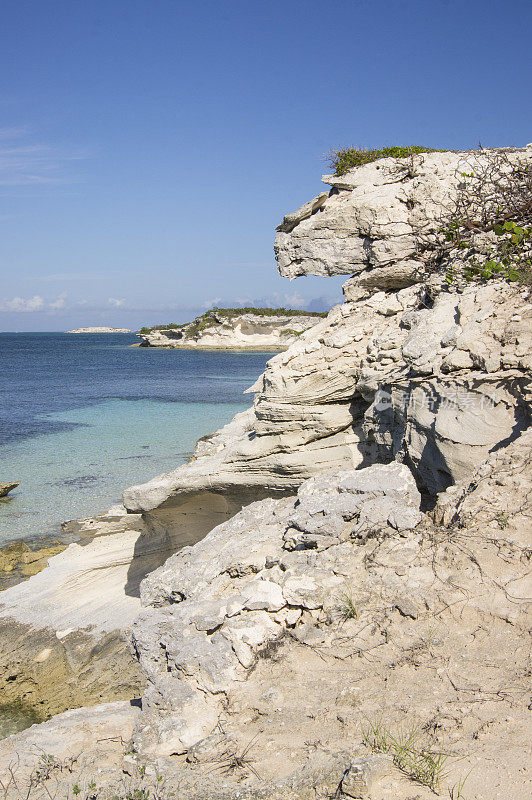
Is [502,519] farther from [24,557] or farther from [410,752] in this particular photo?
[24,557]

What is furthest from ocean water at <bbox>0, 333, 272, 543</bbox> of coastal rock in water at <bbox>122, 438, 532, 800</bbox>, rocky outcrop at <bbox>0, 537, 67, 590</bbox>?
coastal rock in water at <bbox>122, 438, 532, 800</bbox>

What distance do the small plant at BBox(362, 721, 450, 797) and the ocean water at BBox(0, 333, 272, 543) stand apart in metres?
11.7

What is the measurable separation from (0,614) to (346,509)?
23.8 feet

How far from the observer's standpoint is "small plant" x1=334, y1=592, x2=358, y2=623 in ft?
15.7

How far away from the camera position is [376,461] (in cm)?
848

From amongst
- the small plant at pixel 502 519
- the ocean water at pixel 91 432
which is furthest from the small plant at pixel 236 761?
the ocean water at pixel 91 432

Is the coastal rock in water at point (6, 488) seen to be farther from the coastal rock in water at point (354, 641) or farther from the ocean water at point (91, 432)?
the coastal rock in water at point (354, 641)

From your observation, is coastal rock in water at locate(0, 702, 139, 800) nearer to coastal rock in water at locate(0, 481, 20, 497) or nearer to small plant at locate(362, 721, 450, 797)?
small plant at locate(362, 721, 450, 797)

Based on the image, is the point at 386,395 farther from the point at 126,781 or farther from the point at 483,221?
the point at 126,781

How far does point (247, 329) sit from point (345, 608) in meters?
85.7

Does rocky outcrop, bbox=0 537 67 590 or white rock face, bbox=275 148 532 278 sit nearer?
white rock face, bbox=275 148 532 278

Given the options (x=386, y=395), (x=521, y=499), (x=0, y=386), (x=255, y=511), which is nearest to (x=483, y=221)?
(x=386, y=395)

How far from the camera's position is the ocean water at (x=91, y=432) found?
51.4ft

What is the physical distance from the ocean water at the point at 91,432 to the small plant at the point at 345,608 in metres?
10.7
